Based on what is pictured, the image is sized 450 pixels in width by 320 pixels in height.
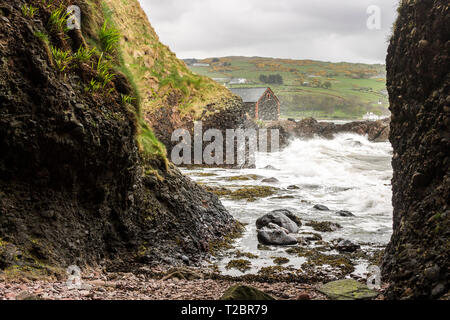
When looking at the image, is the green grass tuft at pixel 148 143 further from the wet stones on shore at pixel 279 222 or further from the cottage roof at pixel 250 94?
the cottage roof at pixel 250 94

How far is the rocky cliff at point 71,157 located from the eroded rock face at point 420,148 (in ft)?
14.7

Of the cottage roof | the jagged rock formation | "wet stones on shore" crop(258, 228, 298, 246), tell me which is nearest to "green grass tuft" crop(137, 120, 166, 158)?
"wet stones on shore" crop(258, 228, 298, 246)

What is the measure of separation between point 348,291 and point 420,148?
246cm

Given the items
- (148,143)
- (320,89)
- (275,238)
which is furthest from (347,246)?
(320,89)

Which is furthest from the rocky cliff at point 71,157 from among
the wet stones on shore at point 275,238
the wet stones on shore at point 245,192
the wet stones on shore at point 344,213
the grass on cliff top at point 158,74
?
the grass on cliff top at point 158,74

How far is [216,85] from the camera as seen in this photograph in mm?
32812

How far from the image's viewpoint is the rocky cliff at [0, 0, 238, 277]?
5438mm

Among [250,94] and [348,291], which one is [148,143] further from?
[250,94]

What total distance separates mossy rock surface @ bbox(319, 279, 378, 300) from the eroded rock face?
43 cm

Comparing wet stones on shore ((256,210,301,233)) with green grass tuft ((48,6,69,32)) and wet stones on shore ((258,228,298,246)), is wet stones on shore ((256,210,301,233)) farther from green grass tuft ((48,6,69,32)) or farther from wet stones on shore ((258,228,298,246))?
green grass tuft ((48,6,69,32))

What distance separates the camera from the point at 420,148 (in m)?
6.05
